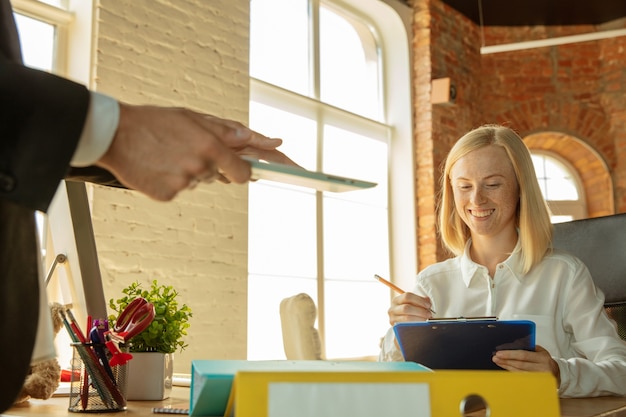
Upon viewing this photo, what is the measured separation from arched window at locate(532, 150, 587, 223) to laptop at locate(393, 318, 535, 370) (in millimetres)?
5959

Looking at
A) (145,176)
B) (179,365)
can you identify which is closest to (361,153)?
(179,365)

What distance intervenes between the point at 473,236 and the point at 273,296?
9.50 ft

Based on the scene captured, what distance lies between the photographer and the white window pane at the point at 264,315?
4.77 m

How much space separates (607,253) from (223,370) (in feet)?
5.58

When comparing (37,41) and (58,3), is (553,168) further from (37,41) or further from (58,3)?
(37,41)

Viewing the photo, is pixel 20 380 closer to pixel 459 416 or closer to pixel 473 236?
pixel 459 416

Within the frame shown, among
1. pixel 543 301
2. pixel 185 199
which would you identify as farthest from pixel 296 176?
pixel 185 199

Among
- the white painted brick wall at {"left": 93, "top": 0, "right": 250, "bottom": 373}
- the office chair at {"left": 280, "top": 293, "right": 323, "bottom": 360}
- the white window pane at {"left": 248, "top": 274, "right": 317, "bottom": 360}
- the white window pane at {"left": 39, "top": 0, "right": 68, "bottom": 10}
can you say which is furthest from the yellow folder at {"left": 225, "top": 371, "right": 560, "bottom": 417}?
the white window pane at {"left": 248, "top": 274, "right": 317, "bottom": 360}

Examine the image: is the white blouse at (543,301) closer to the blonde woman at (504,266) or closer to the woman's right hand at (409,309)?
the blonde woman at (504,266)

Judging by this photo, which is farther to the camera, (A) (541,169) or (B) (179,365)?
(A) (541,169)

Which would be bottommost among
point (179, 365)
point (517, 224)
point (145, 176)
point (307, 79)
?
point (179, 365)

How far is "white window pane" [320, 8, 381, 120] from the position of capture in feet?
19.1

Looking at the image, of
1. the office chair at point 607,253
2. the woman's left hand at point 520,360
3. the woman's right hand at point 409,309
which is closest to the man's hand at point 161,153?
the woman's left hand at point 520,360

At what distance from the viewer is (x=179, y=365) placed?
12.8ft
